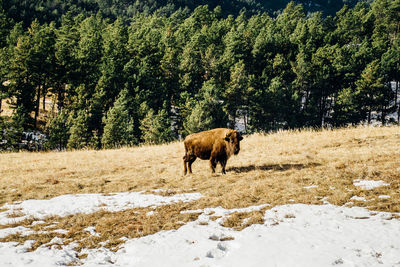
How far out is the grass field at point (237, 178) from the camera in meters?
7.52

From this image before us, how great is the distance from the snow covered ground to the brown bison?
4806 mm

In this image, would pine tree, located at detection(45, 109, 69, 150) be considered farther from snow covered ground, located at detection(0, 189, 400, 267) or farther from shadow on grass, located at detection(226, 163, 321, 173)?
snow covered ground, located at detection(0, 189, 400, 267)

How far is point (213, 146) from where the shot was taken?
12477 mm

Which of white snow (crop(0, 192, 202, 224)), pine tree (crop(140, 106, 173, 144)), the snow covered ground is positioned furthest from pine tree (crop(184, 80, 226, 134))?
the snow covered ground

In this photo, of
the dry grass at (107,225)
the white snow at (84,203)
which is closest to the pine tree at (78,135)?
the white snow at (84,203)

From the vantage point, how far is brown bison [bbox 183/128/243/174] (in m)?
11.8

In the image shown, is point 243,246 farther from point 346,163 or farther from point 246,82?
point 246,82

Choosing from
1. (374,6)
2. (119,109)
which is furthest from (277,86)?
(374,6)

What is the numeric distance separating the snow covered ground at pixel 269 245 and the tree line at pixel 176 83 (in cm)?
4804

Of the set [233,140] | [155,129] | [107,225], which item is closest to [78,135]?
[155,129]

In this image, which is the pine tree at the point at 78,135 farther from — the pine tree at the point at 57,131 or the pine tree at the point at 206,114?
the pine tree at the point at 206,114

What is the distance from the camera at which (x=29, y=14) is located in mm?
136625

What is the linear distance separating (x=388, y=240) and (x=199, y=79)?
2951 inches

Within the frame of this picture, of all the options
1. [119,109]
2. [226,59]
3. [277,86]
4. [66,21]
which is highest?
[66,21]
